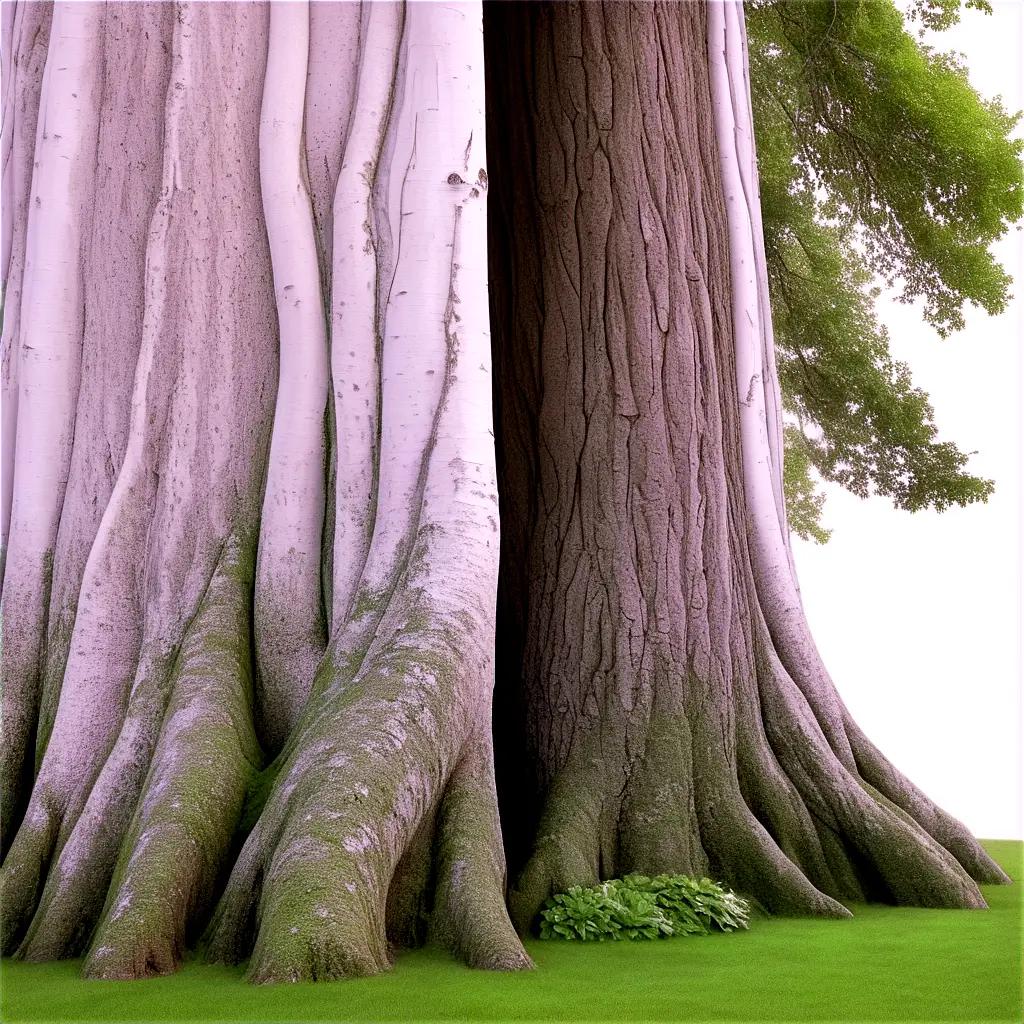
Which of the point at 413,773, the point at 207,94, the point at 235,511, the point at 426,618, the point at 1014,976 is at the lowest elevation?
the point at 1014,976

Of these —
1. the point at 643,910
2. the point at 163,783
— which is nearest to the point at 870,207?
the point at 643,910

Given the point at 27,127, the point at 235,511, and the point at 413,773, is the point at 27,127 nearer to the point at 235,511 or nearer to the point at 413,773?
the point at 235,511

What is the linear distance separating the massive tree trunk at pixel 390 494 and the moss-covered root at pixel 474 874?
0.02 meters

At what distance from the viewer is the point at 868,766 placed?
234 inches

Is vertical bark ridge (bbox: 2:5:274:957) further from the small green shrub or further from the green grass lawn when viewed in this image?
the small green shrub

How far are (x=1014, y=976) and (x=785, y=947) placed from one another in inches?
29.9

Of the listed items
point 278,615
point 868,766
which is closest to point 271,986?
point 278,615

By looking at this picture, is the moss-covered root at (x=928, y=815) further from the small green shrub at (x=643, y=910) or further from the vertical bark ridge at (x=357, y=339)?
the vertical bark ridge at (x=357, y=339)

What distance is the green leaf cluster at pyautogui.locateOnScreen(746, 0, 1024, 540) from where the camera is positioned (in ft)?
31.4

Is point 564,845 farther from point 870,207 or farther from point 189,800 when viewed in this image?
point 870,207

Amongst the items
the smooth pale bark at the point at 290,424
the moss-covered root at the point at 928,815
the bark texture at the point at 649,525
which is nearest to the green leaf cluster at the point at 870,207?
the bark texture at the point at 649,525

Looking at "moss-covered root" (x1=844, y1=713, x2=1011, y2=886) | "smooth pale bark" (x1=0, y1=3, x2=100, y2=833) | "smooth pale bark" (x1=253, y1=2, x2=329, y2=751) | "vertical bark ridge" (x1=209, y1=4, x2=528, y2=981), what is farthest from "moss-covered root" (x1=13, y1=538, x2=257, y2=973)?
"moss-covered root" (x1=844, y1=713, x2=1011, y2=886)

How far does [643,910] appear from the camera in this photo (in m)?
4.34

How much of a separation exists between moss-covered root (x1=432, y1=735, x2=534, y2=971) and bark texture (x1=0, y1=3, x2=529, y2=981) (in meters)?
0.01
